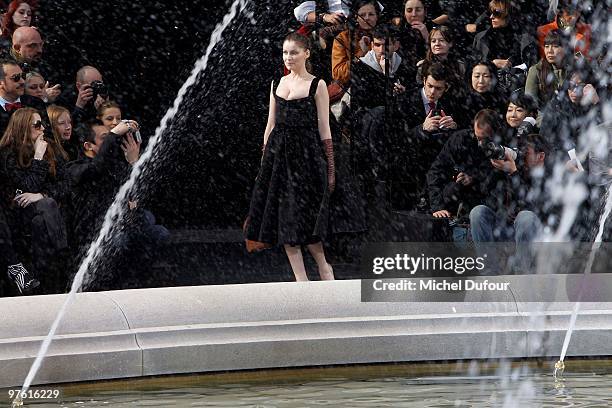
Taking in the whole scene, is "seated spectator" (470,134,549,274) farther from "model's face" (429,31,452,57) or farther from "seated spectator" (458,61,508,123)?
"model's face" (429,31,452,57)

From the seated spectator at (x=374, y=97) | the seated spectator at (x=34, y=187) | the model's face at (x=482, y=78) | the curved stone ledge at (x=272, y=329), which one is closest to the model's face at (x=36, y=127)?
the seated spectator at (x=34, y=187)

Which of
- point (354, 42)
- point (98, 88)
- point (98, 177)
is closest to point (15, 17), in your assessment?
point (98, 88)

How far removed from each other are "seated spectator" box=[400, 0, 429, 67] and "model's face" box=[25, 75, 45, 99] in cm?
291

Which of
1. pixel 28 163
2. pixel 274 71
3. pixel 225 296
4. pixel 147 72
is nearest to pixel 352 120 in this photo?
pixel 274 71

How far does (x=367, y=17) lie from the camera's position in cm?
983

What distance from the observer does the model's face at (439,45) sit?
9617 mm

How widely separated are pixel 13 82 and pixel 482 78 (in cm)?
Answer: 344

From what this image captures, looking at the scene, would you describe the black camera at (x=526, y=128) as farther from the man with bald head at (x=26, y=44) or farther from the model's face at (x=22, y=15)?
the model's face at (x=22, y=15)

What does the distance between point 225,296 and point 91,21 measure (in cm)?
404

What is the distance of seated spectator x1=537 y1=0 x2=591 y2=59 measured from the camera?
971cm

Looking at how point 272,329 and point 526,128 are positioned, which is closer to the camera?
point 272,329

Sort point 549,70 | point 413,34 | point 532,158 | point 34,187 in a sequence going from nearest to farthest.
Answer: point 34,187 < point 532,158 < point 549,70 < point 413,34

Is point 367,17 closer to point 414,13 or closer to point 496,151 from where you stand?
point 414,13

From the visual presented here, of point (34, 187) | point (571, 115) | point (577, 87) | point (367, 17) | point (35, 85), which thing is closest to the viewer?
point (34, 187)
